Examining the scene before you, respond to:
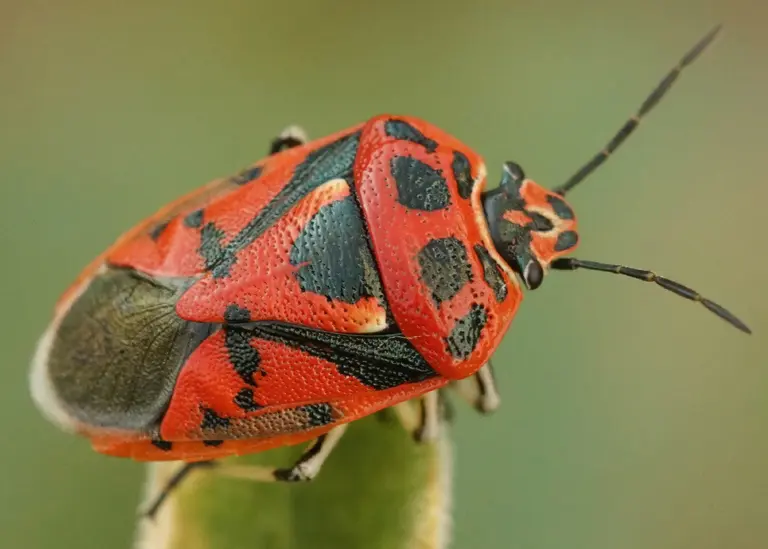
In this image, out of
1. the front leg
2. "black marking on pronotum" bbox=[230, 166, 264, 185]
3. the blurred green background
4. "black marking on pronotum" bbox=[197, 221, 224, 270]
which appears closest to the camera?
the front leg

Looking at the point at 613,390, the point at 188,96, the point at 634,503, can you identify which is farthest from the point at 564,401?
the point at 188,96

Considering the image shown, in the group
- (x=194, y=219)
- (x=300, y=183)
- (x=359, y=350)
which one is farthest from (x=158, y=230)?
(x=359, y=350)

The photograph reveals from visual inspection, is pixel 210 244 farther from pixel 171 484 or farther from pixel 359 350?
pixel 171 484

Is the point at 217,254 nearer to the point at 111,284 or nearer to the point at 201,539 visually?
the point at 111,284

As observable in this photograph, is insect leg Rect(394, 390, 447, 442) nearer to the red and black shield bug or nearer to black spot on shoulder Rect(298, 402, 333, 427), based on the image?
the red and black shield bug

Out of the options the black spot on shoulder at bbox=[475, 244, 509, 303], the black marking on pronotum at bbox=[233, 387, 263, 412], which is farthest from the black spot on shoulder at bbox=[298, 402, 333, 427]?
the black spot on shoulder at bbox=[475, 244, 509, 303]
